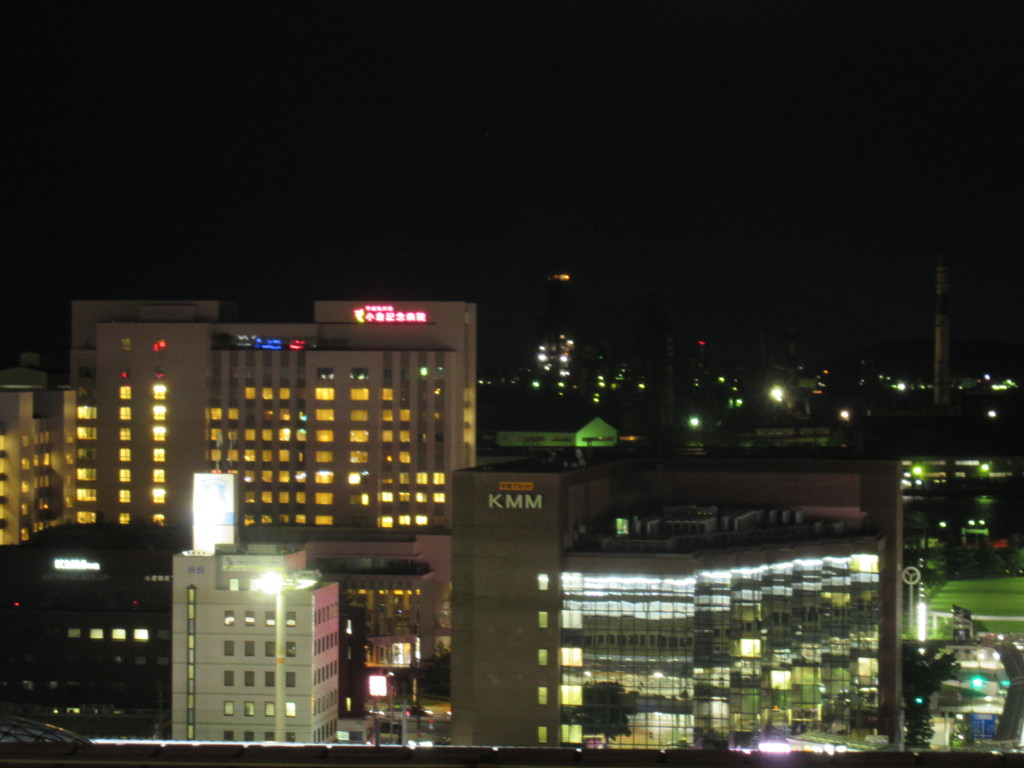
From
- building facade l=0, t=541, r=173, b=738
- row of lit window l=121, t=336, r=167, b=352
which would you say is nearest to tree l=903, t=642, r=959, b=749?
building facade l=0, t=541, r=173, b=738

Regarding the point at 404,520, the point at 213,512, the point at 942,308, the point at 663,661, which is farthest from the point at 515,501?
the point at 942,308

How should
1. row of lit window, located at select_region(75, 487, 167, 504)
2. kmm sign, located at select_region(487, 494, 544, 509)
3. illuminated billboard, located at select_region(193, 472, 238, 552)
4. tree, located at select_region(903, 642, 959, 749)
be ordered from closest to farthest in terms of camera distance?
kmm sign, located at select_region(487, 494, 544, 509), illuminated billboard, located at select_region(193, 472, 238, 552), tree, located at select_region(903, 642, 959, 749), row of lit window, located at select_region(75, 487, 167, 504)

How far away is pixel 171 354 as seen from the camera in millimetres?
24484

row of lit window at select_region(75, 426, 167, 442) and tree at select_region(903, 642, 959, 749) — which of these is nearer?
tree at select_region(903, 642, 959, 749)

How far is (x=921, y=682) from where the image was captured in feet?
49.8

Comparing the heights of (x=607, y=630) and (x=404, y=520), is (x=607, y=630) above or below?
below

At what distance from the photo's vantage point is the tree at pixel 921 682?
14164 millimetres

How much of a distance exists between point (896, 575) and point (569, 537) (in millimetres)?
4462

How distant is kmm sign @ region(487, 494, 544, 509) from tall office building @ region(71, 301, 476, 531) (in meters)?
10.7

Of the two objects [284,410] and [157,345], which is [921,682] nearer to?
[284,410]

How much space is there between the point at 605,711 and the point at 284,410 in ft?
42.7

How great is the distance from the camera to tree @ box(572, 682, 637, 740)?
11922 millimetres

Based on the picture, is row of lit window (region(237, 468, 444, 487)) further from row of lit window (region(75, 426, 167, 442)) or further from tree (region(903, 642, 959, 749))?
tree (region(903, 642, 959, 749))

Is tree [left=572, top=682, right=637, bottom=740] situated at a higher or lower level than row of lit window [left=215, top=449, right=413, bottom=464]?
lower
